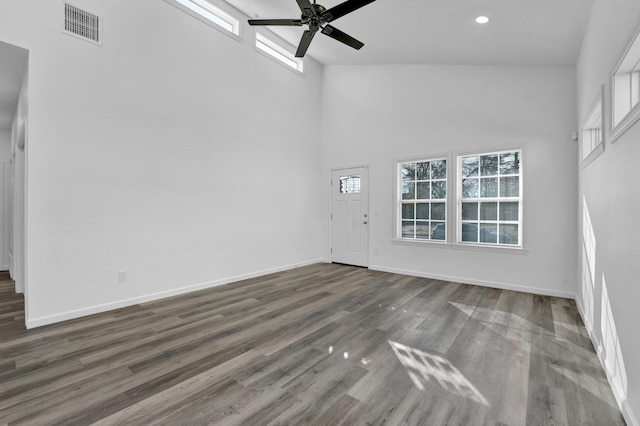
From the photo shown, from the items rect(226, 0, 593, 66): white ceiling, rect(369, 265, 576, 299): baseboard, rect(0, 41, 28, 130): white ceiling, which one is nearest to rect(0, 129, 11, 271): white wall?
rect(0, 41, 28, 130): white ceiling

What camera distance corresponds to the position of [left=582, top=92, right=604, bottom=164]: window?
2.74 meters

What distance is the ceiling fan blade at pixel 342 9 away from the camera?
267 cm

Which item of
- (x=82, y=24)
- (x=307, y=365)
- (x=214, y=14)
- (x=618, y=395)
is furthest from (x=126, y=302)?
(x=618, y=395)

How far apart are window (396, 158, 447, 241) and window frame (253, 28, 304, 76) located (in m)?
2.97

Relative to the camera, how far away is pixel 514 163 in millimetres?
4484

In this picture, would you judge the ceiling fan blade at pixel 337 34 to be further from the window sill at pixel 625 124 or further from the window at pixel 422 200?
the window at pixel 422 200

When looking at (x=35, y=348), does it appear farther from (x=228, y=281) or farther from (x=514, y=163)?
(x=514, y=163)

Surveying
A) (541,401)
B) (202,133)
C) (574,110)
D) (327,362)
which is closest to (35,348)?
(327,362)

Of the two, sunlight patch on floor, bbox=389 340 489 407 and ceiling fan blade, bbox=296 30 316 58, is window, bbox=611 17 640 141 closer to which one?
sunlight patch on floor, bbox=389 340 489 407

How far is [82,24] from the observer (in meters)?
3.29

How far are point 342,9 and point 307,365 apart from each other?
3.18 m

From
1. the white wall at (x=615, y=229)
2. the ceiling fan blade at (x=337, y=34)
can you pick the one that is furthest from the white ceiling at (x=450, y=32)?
the ceiling fan blade at (x=337, y=34)

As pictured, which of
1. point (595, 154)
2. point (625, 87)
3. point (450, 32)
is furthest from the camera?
point (450, 32)

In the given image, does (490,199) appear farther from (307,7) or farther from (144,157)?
(144,157)
